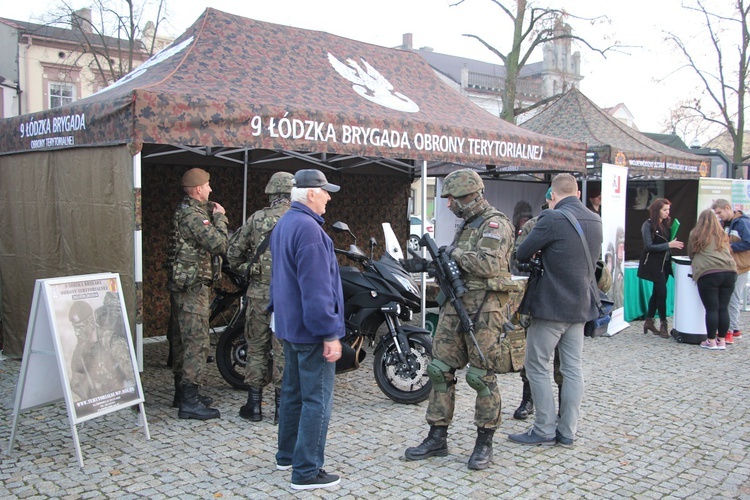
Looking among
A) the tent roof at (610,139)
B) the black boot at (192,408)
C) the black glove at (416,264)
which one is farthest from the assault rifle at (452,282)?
the tent roof at (610,139)

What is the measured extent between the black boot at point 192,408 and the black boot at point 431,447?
5.31 ft

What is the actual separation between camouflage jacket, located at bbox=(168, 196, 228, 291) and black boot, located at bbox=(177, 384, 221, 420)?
0.77 metres

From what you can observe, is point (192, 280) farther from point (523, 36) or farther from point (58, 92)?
point (58, 92)

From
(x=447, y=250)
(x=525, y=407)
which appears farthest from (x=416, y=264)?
(x=525, y=407)

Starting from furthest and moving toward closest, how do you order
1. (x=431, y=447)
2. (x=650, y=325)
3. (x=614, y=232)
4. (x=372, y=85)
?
1. (x=650, y=325)
2. (x=614, y=232)
3. (x=372, y=85)
4. (x=431, y=447)

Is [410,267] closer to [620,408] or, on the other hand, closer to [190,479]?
[190,479]

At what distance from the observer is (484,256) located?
3.92 metres

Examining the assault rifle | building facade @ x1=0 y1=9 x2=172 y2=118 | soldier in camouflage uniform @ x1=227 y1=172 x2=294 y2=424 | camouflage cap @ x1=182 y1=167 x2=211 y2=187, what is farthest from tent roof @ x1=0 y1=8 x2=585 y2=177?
building facade @ x1=0 y1=9 x2=172 y2=118

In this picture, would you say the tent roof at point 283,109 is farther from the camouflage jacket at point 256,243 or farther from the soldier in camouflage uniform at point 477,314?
the soldier in camouflage uniform at point 477,314

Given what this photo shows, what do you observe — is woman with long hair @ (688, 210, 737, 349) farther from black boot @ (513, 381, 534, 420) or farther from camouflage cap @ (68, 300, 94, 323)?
camouflage cap @ (68, 300, 94, 323)

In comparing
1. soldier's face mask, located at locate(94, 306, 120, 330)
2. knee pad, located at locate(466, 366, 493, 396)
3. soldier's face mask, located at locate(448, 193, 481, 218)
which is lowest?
knee pad, located at locate(466, 366, 493, 396)

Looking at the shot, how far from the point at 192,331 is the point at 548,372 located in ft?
8.45

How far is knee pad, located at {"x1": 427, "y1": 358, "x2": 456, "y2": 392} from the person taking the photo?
13.3ft

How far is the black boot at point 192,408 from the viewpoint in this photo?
4938mm
